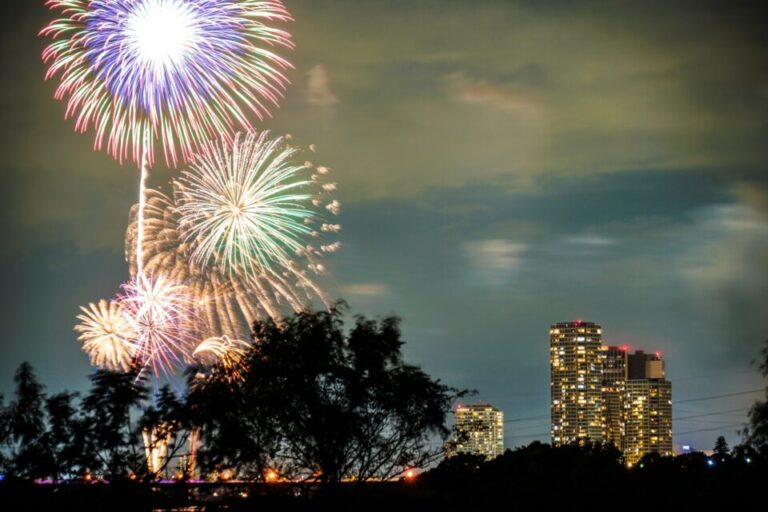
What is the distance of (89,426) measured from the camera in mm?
41844

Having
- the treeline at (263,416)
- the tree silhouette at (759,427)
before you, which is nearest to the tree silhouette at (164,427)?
the treeline at (263,416)

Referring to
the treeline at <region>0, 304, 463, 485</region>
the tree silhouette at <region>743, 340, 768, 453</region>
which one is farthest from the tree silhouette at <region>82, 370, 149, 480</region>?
the tree silhouette at <region>743, 340, 768, 453</region>

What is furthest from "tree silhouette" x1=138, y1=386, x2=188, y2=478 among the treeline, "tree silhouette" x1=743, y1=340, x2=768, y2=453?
"tree silhouette" x1=743, y1=340, x2=768, y2=453

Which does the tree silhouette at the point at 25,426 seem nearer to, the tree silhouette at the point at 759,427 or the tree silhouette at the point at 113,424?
the tree silhouette at the point at 113,424

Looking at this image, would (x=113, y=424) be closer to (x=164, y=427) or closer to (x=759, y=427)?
(x=164, y=427)

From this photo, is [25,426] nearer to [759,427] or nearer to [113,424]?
[113,424]

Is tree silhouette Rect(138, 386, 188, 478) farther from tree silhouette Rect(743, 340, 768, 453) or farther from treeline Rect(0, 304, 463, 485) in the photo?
tree silhouette Rect(743, 340, 768, 453)

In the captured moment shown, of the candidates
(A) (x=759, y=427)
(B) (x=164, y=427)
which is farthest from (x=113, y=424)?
(A) (x=759, y=427)

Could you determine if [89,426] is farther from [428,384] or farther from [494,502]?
[494,502]

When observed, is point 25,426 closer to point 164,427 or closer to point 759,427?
point 164,427

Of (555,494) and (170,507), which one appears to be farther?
(555,494)

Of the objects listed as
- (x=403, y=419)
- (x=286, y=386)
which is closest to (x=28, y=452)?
(x=286, y=386)

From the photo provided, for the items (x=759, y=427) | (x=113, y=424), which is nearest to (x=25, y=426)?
(x=113, y=424)

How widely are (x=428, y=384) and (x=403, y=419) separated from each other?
6.81ft
